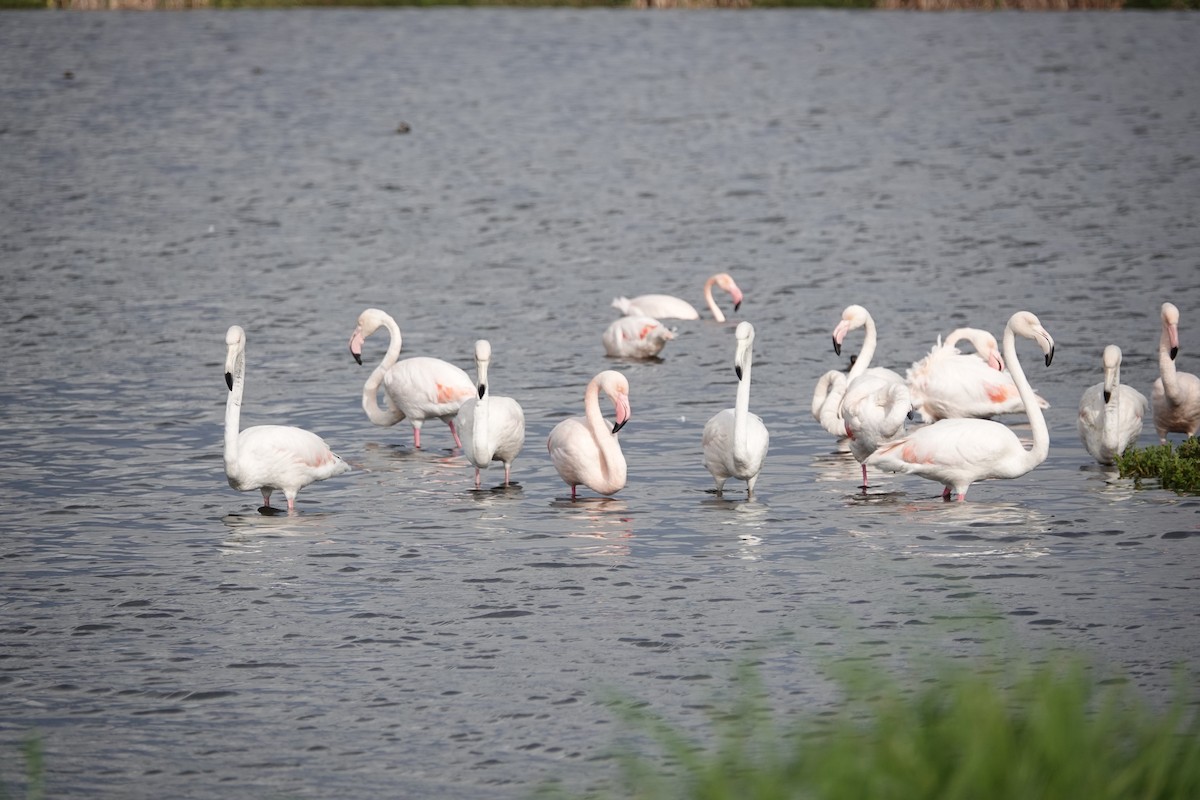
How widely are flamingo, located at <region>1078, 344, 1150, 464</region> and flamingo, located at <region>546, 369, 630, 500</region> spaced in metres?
3.66

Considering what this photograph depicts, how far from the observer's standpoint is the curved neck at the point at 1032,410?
41.3ft

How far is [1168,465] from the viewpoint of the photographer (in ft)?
42.8

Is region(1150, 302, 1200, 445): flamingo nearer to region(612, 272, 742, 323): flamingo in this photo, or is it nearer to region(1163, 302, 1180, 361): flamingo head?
region(1163, 302, 1180, 361): flamingo head

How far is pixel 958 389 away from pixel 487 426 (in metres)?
4.13

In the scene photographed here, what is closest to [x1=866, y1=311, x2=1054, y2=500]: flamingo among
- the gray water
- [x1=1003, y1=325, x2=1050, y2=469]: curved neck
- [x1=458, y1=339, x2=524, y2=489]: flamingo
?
[x1=1003, y1=325, x2=1050, y2=469]: curved neck

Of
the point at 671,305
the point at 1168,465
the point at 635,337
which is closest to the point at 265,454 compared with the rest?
the point at 635,337

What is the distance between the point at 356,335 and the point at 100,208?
1390 centimetres

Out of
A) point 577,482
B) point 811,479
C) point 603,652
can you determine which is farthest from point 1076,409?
point 603,652

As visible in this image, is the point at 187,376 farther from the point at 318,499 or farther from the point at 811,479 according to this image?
the point at 811,479

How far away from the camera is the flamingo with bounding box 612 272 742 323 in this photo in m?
19.6

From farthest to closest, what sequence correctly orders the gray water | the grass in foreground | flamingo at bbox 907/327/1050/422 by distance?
flamingo at bbox 907/327/1050/422, the gray water, the grass in foreground

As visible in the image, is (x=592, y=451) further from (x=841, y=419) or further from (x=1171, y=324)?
(x=1171, y=324)

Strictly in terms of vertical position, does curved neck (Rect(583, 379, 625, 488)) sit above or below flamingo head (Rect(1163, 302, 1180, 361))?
below

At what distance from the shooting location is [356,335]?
15.8 meters
